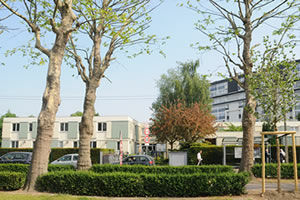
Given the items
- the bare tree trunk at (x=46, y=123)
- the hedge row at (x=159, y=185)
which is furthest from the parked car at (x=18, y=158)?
the hedge row at (x=159, y=185)

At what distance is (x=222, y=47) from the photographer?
17.2 meters

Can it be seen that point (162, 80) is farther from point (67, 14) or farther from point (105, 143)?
point (67, 14)

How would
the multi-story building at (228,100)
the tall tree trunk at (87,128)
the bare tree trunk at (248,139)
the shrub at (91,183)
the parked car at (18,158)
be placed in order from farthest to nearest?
the multi-story building at (228,100)
the parked car at (18,158)
the bare tree trunk at (248,139)
the tall tree trunk at (87,128)
the shrub at (91,183)

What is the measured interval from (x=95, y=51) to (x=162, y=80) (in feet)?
103

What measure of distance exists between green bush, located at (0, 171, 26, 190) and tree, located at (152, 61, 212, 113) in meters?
32.5

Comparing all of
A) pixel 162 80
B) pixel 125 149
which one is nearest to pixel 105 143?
pixel 125 149

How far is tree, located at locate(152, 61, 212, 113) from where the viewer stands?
147 feet

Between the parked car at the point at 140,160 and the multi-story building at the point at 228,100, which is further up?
the multi-story building at the point at 228,100

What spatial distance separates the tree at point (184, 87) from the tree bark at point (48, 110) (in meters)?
31.5

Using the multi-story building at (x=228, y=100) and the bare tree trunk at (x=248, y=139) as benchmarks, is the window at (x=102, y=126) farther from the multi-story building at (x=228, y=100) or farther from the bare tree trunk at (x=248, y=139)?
the multi-story building at (x=228, y=100)

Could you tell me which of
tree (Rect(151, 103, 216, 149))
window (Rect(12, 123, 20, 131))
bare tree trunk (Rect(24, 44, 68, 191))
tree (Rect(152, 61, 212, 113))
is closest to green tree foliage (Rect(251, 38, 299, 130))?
bare tree trunk (Rect(24, 44, 68, 191))

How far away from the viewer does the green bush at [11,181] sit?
11562 millimetres

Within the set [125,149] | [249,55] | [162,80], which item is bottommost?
[125,149]

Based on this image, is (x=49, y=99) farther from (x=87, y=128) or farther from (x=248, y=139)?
(x=248, y=139)
